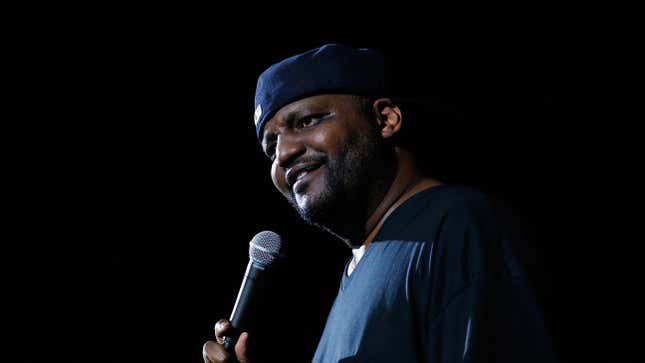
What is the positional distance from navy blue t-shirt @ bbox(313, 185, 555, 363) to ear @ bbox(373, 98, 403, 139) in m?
0.31

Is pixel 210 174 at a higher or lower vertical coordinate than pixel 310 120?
lower

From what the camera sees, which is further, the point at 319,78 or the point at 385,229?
the point at 319,78

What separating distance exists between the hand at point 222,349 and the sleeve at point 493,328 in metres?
0.44

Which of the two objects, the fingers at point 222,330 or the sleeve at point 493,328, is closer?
the sleeve at point 493,328

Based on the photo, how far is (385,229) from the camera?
4.57ft

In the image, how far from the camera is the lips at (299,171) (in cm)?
155

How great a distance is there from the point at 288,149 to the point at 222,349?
1.78 ft

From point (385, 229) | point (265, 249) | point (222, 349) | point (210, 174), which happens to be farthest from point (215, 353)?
point (210, 174)

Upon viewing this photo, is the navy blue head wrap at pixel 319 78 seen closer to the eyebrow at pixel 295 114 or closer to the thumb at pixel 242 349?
the eyebrow at pixel 295 114

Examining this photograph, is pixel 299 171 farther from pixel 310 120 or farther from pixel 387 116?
pixel 387 116

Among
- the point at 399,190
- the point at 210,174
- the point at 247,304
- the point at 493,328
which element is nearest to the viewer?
the point at 493,328

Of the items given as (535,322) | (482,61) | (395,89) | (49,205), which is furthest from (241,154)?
(535,322)

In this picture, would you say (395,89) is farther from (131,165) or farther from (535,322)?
(131,165)

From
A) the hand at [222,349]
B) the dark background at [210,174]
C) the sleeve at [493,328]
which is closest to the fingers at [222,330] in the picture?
the hand at [222,349]
